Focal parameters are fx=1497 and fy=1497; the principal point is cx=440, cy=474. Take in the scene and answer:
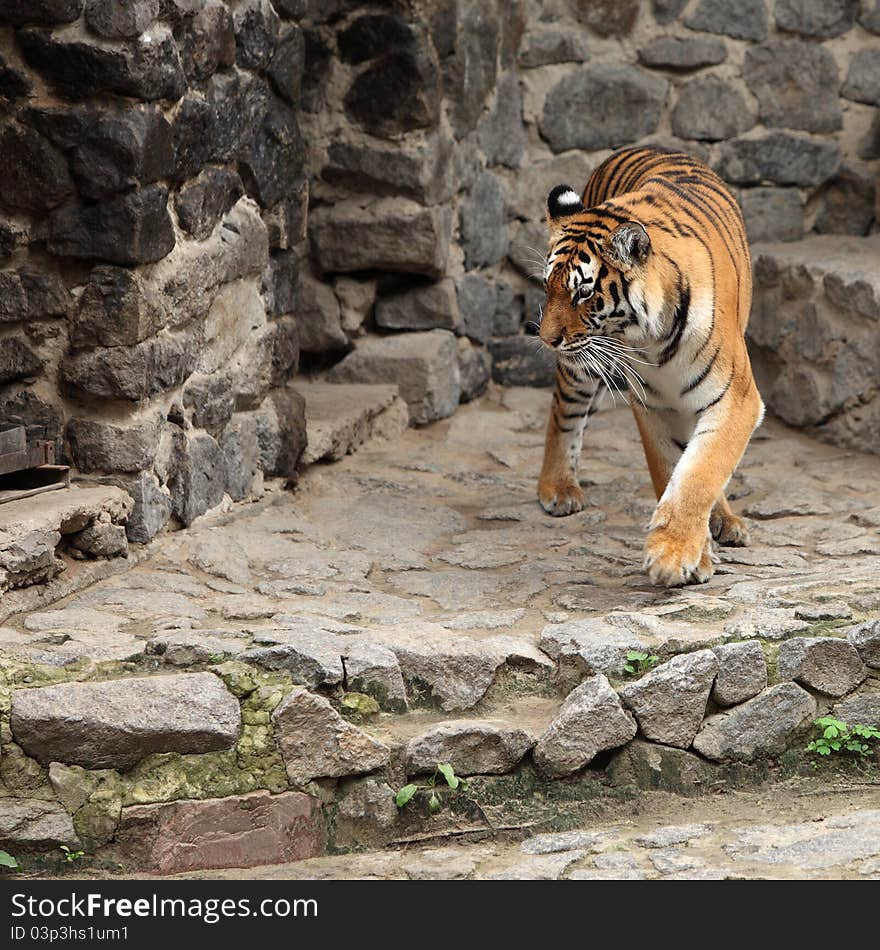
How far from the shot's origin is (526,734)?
3.57 m

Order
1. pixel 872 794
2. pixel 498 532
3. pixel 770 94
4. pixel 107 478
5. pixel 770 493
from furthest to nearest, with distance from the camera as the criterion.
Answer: pixel 770 94 → pixel 770 493 → pixel 498 532 → pixel 107 478 → pixel 872 794

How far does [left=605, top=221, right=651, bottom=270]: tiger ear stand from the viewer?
3.97 meters

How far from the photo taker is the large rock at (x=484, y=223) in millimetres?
6449

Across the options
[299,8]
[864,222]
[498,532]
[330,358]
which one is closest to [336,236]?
[330,358]

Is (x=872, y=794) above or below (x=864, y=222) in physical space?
below

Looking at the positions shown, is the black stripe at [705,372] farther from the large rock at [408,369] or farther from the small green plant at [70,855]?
the small green plant at [70,855]

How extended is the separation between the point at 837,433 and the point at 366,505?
2055mm

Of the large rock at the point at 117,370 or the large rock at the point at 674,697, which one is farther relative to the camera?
the large rock at the point at 117,370

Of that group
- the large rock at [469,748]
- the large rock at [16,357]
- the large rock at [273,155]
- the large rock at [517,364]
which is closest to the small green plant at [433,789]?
the large rock at [469,748]

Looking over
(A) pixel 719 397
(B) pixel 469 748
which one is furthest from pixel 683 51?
(B) pixel 469 748

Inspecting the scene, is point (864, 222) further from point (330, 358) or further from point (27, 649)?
point (27, 649)

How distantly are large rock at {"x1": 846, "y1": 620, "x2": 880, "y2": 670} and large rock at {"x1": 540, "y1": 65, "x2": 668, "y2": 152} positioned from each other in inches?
143

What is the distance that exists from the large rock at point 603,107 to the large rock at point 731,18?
306mm

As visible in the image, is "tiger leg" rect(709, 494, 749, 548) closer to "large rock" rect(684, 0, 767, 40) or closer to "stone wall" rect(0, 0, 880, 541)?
"stone wall" rect(0, 0, 880, 541)
